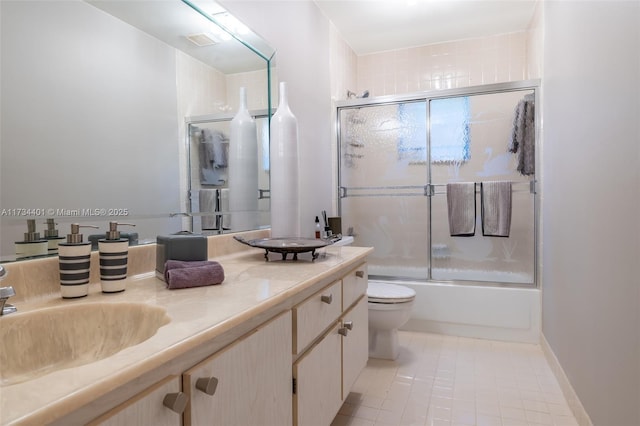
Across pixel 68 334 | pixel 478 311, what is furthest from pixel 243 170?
pixel 478 311

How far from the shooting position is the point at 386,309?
2.22 metres

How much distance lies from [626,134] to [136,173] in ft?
5.06

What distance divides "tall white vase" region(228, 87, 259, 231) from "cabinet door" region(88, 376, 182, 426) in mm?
1169

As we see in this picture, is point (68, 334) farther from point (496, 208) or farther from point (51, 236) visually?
Result: point (496, 208)

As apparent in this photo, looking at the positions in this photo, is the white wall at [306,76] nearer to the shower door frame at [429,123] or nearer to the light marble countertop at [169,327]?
the shower door frame at [429,123]

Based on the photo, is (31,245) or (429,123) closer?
(31,245)

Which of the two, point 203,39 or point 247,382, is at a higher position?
point 203,39

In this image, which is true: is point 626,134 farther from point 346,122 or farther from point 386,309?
point 346,122

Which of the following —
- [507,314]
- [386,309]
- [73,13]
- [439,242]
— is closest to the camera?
[73,13]

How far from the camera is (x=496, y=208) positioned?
2.79 metres

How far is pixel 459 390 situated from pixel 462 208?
1.41m

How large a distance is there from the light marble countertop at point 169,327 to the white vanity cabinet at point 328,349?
73 mm

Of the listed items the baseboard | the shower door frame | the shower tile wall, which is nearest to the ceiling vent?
the shower door frame

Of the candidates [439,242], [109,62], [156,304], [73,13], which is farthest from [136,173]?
[439,242]
